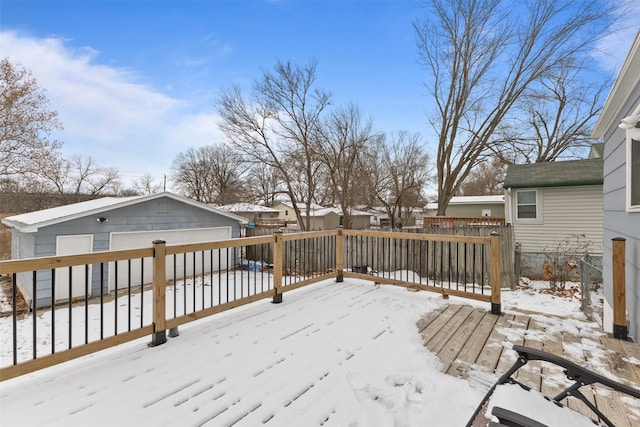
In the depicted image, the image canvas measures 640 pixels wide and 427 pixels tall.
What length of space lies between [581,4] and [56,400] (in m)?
15.8

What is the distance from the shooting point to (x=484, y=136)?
12.5 meters

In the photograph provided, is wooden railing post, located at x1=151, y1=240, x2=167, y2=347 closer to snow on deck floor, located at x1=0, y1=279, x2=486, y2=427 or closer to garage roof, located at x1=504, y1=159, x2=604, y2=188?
snow on deck floor, located at x1=0, y1=279, x2=486, y2=427

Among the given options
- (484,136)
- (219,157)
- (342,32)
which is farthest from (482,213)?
(219,157)

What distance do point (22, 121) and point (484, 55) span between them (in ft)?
59.1

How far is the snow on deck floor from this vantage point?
167 centimetres

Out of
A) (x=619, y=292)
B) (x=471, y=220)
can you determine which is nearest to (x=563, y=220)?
(x=471, y=220)

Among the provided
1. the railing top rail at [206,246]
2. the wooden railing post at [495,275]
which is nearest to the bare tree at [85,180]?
the railing top rail at [206,246]

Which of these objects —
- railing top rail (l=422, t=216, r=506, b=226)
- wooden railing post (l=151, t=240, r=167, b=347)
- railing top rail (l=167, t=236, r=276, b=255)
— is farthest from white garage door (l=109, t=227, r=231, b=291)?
railing top rail (l=422, t=216, r=506, b=226)

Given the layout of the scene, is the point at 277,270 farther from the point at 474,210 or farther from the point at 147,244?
the point at 474,210

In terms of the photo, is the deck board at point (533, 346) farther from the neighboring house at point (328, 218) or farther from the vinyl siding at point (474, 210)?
the vinyl siding at point (474, 210)

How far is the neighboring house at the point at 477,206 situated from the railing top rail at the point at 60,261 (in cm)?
2060

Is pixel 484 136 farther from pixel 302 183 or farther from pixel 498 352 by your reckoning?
pixel 498 352

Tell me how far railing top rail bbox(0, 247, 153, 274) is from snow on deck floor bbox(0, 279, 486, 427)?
2.57 feet

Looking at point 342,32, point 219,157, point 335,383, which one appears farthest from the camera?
point 219,157
